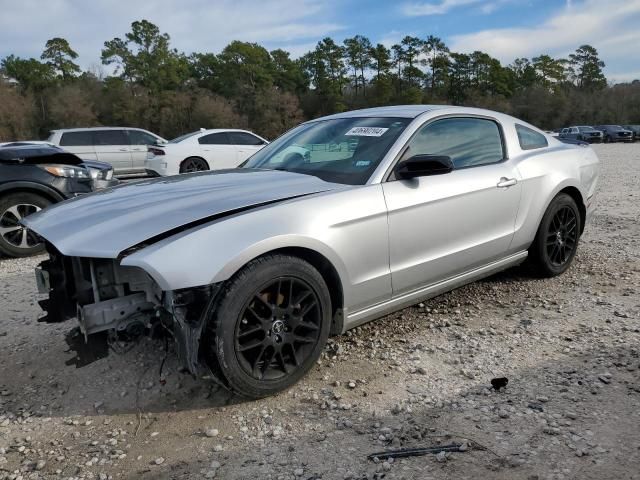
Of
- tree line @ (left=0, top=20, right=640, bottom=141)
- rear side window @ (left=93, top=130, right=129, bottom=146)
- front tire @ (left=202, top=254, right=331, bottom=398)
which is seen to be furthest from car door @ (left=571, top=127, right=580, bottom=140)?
front tire @ (left=202, top=254, right=331, bottom=398)

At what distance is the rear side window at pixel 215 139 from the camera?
12.7 m

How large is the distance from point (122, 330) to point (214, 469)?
883 millimetres

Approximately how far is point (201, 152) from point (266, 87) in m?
47.3

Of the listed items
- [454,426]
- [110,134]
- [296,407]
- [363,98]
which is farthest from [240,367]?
[363,98]

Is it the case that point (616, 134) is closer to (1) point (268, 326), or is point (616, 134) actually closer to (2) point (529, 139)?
(2) point (529, 139)

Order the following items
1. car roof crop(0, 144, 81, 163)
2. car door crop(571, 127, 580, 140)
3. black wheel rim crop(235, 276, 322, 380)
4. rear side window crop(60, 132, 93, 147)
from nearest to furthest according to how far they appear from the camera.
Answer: black wheel rim crop(235, 276, 322, 380) → car roof crop(0, 144, 81, 163) → rear side window crop(60, 132, 93, 147) → car door crop(571, 127, 580, 140)

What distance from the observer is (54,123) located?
40750 mm

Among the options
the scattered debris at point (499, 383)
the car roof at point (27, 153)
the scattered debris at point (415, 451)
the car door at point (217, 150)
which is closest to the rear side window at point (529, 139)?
the scattered debris at point (499, 383)

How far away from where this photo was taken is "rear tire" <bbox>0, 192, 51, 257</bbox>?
Answer: 18.2ft

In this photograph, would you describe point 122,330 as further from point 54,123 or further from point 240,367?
point 54,123

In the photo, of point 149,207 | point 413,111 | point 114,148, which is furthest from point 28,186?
point 114,148

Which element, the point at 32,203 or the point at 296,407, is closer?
the point at 296,407

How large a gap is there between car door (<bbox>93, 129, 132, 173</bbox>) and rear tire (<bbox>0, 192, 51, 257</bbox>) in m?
9.06

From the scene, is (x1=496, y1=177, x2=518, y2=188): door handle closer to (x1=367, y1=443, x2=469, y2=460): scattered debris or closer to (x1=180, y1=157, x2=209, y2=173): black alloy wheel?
(x1=367, y1=443, x2=469, y2=460): scattered debris
